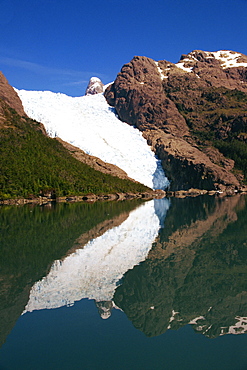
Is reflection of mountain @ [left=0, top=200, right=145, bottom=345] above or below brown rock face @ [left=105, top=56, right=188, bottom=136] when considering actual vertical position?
below

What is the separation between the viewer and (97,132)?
4328 inches

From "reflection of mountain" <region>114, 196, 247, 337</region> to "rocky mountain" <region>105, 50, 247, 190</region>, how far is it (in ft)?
247

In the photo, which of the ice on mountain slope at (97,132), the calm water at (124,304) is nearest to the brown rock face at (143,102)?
the ice on mountain slope at (97,132)

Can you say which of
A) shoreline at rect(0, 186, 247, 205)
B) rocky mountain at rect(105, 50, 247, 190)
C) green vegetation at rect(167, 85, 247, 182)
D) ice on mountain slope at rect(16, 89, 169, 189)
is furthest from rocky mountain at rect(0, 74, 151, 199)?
green vegetation at rect(167, 85, 247, 182)

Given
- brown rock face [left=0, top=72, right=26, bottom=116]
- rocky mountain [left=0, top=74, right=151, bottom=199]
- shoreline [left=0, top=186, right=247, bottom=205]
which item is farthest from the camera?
brown rock face [left=0, top=72, right=26, bottom=116]

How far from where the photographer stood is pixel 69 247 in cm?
1875

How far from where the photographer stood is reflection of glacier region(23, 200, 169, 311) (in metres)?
11.0

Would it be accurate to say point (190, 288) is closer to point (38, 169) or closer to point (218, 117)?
point (38, 169)

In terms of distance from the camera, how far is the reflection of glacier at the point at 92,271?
1101 centimetres

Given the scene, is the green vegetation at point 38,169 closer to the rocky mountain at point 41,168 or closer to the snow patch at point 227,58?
the rocky mountain at point 41,168

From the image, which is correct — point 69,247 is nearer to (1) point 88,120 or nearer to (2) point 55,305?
(2) point 55,305

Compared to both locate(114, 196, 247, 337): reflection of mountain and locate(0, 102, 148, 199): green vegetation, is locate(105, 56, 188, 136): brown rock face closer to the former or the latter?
locate(0, 102, 148, 199): green vegetation

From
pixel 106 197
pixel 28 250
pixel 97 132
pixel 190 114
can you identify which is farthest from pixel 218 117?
pixel 28 250

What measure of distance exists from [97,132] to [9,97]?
27.5 meters
